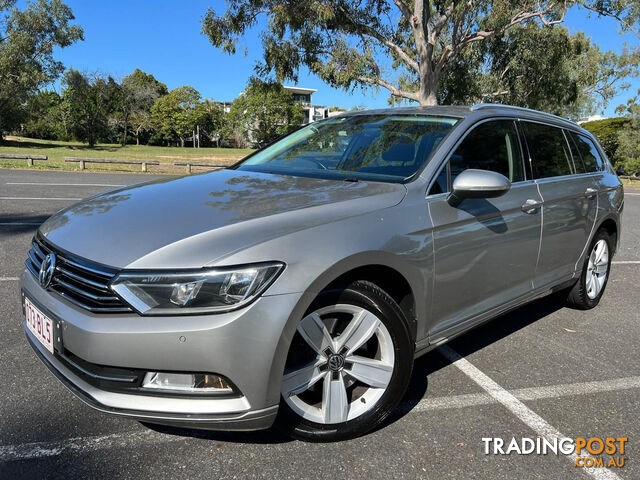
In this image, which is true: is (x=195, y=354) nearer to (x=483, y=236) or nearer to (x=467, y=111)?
(x=483, y=236)

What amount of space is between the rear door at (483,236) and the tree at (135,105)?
6882cm

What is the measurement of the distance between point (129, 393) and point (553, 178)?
321cm

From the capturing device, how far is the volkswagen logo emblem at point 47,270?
2.26 m

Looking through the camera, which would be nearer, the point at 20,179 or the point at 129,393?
the point at 129,393

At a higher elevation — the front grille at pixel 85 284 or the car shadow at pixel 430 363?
the front grille at pixel 85 284

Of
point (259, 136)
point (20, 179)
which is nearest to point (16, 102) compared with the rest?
point (20, 179)

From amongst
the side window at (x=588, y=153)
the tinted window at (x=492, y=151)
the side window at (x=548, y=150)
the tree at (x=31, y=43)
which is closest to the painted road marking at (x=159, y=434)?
the tinted window at (x=492, y=151)

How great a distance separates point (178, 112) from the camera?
242ft

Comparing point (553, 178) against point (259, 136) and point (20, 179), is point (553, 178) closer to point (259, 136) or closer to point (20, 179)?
point (20, 179)

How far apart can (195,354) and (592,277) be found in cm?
392

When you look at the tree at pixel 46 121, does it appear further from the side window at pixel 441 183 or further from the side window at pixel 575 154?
the side window at pixel 441 183

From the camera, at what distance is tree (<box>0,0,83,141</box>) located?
34.7 metres

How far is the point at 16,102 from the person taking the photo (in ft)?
135

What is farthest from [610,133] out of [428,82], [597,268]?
[597,268]
